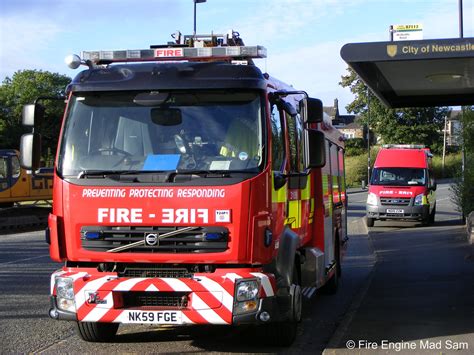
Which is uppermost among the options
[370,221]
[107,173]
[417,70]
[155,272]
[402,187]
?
[417,70]

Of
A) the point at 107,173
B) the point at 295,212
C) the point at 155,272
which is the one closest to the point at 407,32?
the point at 295,212

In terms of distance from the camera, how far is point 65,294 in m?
6.27

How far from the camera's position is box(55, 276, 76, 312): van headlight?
6227 millimetres

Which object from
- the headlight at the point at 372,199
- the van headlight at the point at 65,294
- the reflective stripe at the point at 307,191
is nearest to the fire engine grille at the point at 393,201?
the headlight at the point at 372,199

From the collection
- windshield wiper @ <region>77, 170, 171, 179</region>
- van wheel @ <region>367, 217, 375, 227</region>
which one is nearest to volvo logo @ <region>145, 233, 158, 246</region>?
windshield wiper @ <region>77, 170, 171, 179</region>

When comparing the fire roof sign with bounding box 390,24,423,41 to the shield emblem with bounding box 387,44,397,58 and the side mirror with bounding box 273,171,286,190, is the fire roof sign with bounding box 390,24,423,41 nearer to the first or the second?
the shield emblem with bounding box 387,44,397,58

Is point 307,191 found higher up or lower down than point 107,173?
lower down

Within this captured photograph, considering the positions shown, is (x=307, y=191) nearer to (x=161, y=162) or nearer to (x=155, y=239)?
(x=161, y=162)

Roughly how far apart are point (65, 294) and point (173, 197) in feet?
4.54

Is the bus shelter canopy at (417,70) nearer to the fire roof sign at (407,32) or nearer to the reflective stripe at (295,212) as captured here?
the fire roof sign at (407,32)

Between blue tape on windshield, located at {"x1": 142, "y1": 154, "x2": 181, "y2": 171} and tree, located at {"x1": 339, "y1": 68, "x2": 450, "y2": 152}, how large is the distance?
6403cm

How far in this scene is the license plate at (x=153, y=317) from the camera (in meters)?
6.05

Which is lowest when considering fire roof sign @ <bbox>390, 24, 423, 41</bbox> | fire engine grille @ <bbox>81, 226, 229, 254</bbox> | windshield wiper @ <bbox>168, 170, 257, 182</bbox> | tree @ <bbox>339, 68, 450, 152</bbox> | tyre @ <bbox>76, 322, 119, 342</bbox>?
tyre @ <bbox>76, 322, 119, 342</bbox>

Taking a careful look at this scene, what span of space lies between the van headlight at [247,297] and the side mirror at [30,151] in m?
2.46
